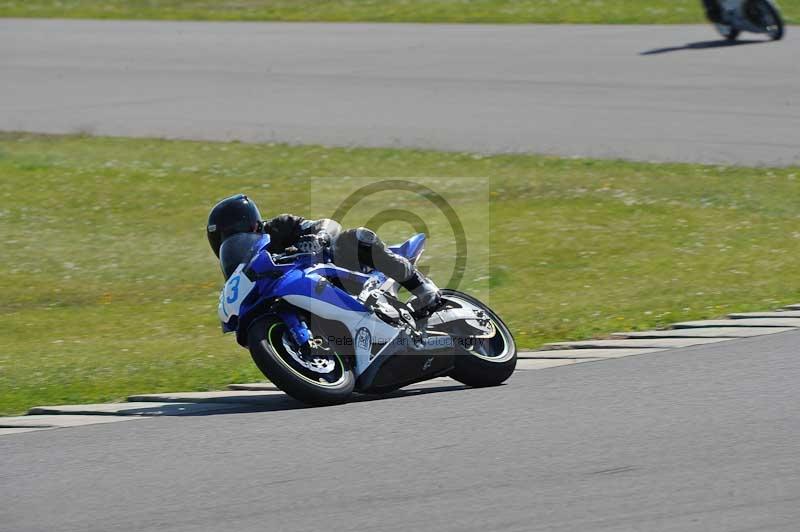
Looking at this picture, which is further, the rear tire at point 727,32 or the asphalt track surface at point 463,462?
the rear tire at point 727,32

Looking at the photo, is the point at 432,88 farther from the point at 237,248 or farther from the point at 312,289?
the point at 312,289

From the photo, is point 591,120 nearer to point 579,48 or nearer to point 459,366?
point 579,48

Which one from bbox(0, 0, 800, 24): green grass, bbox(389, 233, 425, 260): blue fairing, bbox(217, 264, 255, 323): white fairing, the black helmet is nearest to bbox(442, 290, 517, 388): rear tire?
bbox(389, 233, 425, 260): blue fairing

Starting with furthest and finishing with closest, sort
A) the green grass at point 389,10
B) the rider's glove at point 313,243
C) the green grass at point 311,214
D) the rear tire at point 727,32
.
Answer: the green grass at point 389,10 → the rear tire at point 727,32 → the green grass at point 311,214 → the rider's glove at point 313,243

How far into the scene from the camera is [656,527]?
5355mm

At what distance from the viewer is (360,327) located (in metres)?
7.79

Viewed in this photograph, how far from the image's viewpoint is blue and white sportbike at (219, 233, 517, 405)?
25.0 feet

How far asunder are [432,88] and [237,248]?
1388 centimetres

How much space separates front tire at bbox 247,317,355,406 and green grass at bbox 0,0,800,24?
19.9 meters

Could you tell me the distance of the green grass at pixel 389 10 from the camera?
27188 mm

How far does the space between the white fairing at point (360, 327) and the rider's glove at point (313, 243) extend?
365mm

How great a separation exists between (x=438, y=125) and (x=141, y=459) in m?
A: 12.7

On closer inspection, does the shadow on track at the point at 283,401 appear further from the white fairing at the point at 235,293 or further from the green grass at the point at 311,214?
the green grass at the point at 311,214

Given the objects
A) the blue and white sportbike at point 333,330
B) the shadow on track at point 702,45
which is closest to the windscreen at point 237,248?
the blue and white sportbike at point 333,330
